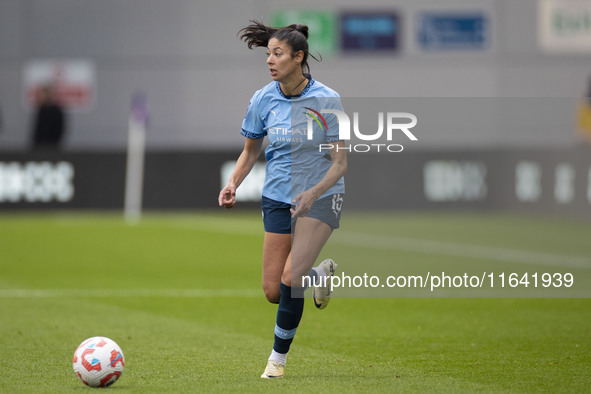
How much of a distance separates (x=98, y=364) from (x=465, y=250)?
34.8ft

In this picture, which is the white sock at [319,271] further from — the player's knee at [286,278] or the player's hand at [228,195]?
the player's hand at [228,195]

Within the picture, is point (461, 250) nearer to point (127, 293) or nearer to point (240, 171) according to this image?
point (127, 293)

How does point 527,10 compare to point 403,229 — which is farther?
point 527,10

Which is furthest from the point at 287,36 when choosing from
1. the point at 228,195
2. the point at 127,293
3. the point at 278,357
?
the point at 127,293

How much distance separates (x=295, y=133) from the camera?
7254 millimetres

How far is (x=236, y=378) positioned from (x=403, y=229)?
14203 millimetres

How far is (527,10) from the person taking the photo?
30844mm

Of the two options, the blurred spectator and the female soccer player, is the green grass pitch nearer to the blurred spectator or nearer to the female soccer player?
the female soccer player

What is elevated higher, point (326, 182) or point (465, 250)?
point (326, 182)

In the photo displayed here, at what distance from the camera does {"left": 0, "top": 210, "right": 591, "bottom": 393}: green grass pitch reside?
721 cm

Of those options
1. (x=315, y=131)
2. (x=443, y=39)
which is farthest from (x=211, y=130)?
(x=315, y=131)

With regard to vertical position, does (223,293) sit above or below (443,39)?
below

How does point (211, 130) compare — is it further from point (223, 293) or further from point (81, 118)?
point (223, 293)

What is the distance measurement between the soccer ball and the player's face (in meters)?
2.04
